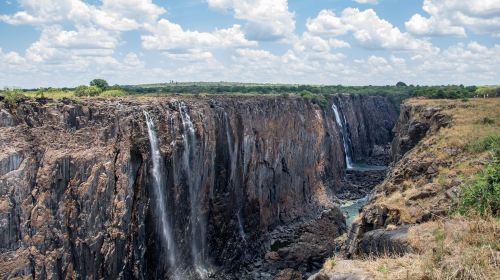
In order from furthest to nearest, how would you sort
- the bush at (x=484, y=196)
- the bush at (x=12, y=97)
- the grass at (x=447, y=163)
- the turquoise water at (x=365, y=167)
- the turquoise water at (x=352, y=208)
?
the turquoise water at (x=365, y=167) < the turquoise water at (x=352, y=208) < the bush at (x=12, y=97) < the grass at (x=447, y=163) < the bush at (x=484, y=196)

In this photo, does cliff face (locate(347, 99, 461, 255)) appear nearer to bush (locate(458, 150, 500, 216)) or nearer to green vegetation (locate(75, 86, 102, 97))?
bush (locate(458, 150, 500, 216))

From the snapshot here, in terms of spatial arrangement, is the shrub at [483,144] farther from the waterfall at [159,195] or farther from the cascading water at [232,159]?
the cascading water at [232,159]

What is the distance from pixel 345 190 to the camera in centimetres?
7675

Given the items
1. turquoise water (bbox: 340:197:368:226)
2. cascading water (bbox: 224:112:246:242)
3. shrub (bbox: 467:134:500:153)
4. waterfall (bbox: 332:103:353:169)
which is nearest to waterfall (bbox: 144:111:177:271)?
cascading water (bbox: 224:112:246:242)

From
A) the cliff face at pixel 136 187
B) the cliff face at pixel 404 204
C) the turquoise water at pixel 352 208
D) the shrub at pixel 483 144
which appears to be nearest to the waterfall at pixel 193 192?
the cliff face at pixel 136 187

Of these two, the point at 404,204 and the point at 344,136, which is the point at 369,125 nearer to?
the point at 344,136

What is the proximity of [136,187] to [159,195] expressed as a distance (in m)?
2.55

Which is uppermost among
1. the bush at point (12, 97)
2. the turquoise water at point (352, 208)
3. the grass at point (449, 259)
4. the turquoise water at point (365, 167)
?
the bush at point (12, 97)

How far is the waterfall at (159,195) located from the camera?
39.3 metres

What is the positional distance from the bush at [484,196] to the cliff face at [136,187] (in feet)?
79.1

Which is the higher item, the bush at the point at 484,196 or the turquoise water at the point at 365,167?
the bush at the point at 484,196

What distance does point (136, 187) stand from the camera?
123 feet

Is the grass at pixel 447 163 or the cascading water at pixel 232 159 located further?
the cascading water at pixel 232 159

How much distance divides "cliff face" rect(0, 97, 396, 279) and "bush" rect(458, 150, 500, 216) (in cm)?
2410
